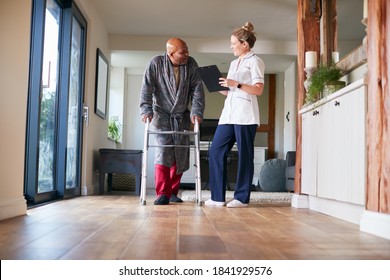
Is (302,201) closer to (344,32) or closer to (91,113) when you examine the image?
(344,32)

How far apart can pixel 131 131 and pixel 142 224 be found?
6389mm

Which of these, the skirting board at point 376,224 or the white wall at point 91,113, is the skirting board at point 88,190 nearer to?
the white wall at point 91,113

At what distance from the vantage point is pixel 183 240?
1.76 metres

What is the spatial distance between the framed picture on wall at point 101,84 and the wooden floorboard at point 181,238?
10.2 ft

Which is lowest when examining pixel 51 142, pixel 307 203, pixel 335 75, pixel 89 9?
pixel 307 203

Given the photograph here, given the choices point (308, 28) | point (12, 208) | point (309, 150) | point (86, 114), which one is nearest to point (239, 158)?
point (309, 150)

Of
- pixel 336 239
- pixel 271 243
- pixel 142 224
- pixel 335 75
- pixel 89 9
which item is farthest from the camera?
pixel 89 9

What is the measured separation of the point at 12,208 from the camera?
8.42 feet

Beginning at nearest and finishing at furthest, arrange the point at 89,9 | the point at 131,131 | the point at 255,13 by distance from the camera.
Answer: the point at 89,9
the point at 255,13
the point at 131,131

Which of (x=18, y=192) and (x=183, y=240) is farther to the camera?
(x=18, y=192)

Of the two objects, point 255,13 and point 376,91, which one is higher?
point 255,13

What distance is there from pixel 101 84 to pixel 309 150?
3235mm

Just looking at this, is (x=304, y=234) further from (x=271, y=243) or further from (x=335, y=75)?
(x=335, y=75)
